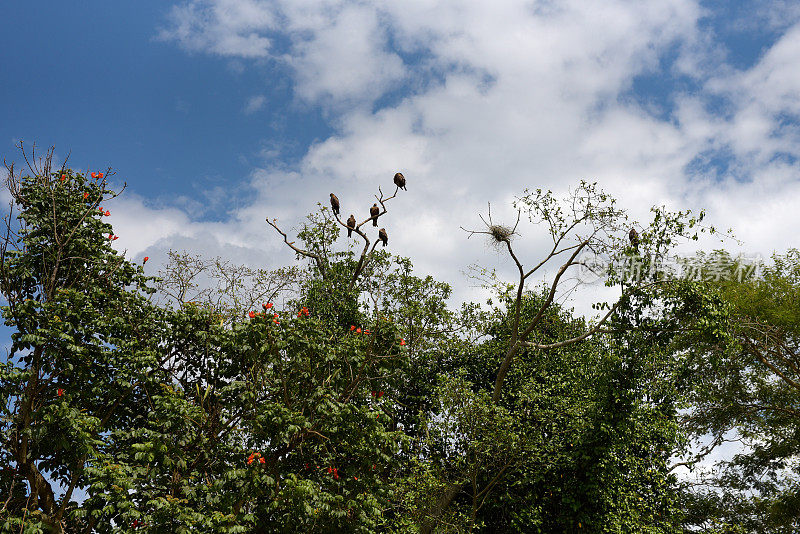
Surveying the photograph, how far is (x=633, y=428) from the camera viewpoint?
13.8 metres

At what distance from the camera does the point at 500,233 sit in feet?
47.9

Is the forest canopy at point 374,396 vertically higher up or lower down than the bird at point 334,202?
lower down

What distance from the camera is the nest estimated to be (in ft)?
47.9

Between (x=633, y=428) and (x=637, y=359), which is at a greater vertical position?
(x=637, y=359)

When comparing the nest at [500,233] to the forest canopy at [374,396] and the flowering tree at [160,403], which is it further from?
the flowering tree at [160,403]

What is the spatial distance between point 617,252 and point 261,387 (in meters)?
8.34

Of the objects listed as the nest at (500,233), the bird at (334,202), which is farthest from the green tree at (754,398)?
the bird at (334,202)

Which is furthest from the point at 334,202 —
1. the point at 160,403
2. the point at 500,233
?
the point at 160,403

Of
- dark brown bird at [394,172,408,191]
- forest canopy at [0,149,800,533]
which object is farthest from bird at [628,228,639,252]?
dark brown bird at [394,172,408,191]

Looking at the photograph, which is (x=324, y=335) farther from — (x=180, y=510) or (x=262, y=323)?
(x=180, y=510)

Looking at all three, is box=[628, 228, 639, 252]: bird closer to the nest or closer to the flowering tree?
the nest

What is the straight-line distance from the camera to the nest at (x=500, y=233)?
14.6m

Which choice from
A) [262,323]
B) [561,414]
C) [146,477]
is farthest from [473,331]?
[146,477]

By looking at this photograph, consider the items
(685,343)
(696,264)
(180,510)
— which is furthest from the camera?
(685,343)
